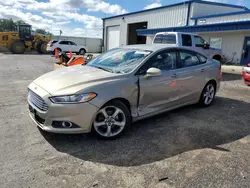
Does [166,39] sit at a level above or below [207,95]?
above

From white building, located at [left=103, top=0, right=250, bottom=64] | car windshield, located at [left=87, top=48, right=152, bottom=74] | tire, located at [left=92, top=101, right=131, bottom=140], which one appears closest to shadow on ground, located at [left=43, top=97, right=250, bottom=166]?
tire, located at [left=92, top=101, right=131, bottom=140]

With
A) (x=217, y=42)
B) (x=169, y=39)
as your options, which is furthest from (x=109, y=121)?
(x=217, y=42)

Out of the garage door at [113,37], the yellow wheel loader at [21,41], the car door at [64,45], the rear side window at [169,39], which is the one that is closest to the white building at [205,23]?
the garage door at [113,37]

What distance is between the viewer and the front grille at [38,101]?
309cm

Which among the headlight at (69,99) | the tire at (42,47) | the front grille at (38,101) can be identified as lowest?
the front grille at (38,101)

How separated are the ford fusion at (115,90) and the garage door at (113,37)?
24.7m

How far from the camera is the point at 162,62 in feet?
13.5

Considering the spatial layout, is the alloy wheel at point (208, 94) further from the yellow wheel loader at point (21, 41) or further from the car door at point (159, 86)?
the yellow wheel loader at point (21, 41)

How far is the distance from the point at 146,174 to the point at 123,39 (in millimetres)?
25887

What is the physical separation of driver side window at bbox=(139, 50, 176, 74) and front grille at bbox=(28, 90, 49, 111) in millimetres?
1721

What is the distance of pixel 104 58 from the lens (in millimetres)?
4473

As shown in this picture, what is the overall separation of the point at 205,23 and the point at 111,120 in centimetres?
1676

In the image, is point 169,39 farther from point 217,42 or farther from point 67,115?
point 217,42

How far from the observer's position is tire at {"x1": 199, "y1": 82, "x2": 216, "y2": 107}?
5.21 meters
